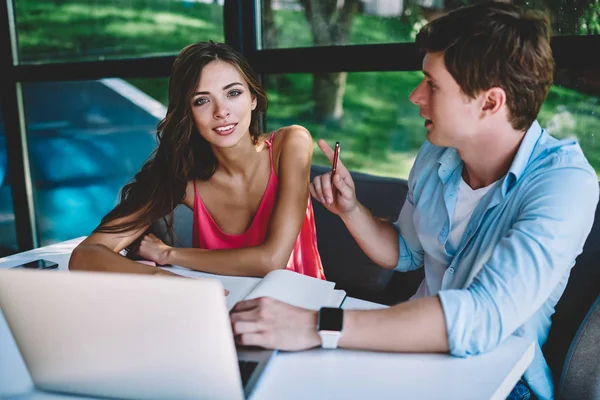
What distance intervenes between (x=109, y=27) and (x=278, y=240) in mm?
2345

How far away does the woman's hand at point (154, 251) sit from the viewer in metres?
1.61

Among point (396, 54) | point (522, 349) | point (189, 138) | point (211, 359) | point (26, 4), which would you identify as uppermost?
point (26, 4)

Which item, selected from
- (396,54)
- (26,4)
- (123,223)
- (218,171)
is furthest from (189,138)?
(26,4)

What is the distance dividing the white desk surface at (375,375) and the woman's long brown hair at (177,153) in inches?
30.6

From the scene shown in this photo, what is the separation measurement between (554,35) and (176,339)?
160 centimetres

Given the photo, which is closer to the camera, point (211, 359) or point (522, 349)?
point (211, 359)

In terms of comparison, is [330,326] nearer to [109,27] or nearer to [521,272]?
[521,272]

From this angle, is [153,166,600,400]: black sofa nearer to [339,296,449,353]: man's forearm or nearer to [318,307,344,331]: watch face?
[339,296,449,353]: man's forearm

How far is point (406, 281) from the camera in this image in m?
1.98

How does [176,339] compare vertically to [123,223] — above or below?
above

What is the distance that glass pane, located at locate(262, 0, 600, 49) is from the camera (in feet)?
7.47

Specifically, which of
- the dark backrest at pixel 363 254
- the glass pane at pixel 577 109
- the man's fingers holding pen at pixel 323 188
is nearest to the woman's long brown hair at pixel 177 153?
the dark backrest at pixel 363 254

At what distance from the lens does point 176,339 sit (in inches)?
30.1

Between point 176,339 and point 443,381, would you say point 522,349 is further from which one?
point 176,339
